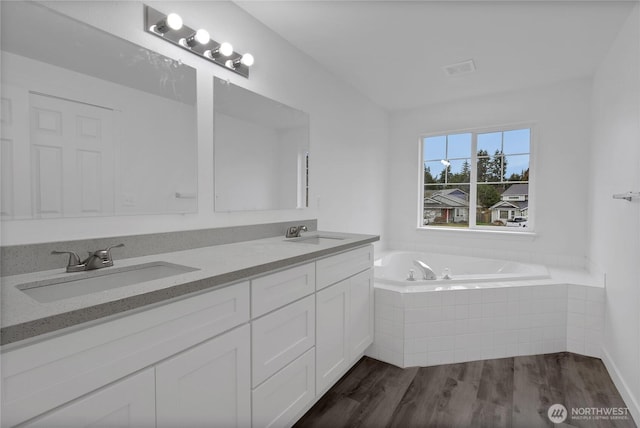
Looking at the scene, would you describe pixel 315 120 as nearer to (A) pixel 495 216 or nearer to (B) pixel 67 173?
(B) pixel 67 173

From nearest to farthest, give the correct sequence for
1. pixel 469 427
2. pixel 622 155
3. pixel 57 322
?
pixel 57 322 → pixel 469 427 → pixel 622 155

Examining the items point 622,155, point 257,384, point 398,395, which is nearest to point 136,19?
point 257,384

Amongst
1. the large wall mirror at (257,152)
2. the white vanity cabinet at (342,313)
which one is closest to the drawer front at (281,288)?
the white vanity cabinet at (342,313)

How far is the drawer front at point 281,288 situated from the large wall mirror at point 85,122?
66 cm

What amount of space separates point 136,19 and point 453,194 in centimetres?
360

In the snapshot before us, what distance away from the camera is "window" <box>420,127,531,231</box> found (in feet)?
11.8

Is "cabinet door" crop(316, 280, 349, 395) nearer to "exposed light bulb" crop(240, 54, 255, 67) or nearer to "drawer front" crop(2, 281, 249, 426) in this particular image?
"drawer front" crop(2, 281, 249, 426)

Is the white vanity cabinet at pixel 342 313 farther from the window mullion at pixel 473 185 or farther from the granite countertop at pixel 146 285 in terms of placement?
the window mullion at pixel 473 185

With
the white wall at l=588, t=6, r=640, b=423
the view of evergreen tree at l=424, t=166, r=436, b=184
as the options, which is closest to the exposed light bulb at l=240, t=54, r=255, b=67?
the white wall at l=588, t=6, r=640, b=423

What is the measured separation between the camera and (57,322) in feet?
2.41

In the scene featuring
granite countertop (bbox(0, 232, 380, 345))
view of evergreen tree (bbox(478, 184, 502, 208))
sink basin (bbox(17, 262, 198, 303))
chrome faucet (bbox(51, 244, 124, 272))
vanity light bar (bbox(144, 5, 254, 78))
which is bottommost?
sink basin (bbox(17, 262, 198, 303))

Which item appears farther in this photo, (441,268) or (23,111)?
(441,268)

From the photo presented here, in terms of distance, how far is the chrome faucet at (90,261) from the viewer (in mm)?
1187

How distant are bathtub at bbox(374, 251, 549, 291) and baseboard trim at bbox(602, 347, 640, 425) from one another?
0.68 meters
